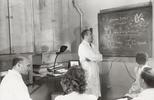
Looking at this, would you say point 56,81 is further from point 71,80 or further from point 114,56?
point 71,80

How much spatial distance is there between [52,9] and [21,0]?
2.50 feet

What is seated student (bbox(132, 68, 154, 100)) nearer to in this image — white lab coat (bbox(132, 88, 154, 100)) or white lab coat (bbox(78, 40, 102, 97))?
white lab coat (bbox(132, 88, 154, 100))

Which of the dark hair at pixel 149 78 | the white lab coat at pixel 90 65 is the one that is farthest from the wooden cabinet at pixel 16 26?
the dark hair at pixel 149 78

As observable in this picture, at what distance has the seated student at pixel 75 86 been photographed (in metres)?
1.69

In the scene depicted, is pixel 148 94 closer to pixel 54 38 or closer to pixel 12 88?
pixel 12 88

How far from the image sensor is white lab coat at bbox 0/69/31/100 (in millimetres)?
2301

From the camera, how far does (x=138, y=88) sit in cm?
260

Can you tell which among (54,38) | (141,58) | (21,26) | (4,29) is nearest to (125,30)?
(141,58)

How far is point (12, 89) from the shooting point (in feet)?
7.59

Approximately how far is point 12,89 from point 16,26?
50.4 inches

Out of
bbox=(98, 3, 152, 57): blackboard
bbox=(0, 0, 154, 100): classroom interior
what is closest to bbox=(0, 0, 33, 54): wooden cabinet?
bbox=(0, 0, 154, 100): classroom interior

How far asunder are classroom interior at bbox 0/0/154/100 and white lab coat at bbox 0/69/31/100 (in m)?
0.67

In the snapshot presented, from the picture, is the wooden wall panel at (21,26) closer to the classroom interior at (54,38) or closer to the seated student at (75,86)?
the classroom interior at (54,38)

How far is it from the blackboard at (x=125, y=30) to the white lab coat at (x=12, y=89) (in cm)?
213
